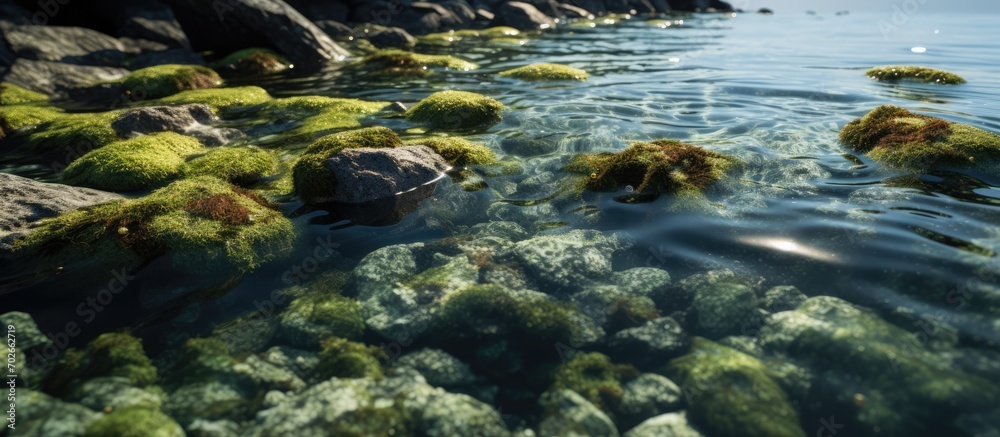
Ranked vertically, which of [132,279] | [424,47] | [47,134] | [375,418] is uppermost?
[424,47]

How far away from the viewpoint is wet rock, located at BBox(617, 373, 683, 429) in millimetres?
5766

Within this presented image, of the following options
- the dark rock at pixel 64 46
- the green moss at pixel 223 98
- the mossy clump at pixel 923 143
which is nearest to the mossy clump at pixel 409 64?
the green moss at pixel 223 98

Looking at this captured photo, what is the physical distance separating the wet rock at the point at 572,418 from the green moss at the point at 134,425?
3671 millimetres

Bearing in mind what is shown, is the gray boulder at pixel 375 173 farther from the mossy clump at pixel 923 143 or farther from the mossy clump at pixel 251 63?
the mossy clump at pixel 251 63

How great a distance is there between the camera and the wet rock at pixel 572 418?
5.45 m

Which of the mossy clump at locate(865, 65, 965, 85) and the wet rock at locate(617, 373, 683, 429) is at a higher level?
the mossy clump at locate(865, 65, 965, 85)

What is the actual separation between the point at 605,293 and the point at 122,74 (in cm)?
2705

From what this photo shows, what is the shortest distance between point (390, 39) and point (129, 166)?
2800cm

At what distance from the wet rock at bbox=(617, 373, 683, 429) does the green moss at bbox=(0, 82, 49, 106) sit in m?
24.6

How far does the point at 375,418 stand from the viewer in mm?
5512

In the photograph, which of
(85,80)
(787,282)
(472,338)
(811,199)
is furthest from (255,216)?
(85,80)

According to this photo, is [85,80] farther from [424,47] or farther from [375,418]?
[375,418]

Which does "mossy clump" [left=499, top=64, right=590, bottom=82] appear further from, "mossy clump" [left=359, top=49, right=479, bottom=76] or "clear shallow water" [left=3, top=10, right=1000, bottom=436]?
"mossy clump" [left=359, top=49, right=479, bottom=76]

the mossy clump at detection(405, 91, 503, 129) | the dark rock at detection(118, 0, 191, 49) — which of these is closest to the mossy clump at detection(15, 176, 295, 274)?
the mossy clump at detection(405, 91, 503, 129)
